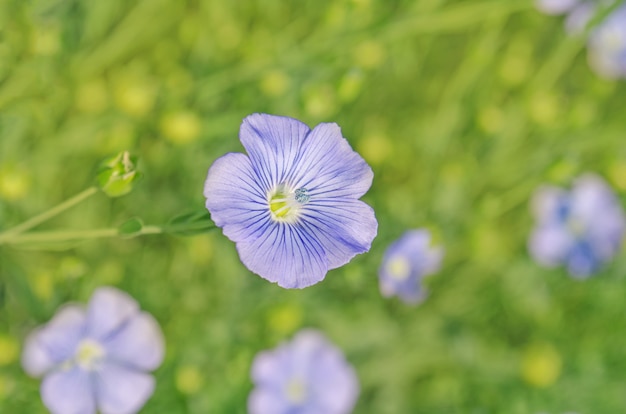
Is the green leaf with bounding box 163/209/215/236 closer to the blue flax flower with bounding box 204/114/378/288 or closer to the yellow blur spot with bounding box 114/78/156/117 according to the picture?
the blue flax flower with bounding box 204/114/378/288

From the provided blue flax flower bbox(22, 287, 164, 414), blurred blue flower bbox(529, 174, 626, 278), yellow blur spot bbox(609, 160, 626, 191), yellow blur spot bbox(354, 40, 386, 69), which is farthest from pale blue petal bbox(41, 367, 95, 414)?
yellow blur spot bbox(609, 160, 626, 191)

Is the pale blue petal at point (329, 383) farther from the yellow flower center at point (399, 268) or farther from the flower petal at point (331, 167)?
the flower petal at point (331, 167)

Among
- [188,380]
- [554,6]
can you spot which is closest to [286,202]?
[188,380]

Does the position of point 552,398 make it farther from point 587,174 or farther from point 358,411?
point 587,174

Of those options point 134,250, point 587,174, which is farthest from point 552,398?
point 134,250

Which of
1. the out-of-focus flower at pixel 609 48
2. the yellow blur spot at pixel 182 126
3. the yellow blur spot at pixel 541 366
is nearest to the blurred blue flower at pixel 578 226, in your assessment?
the yellow blur spot at pixel 541 366

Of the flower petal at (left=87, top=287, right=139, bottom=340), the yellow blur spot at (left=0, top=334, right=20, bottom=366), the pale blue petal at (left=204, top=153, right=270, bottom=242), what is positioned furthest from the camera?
the yellow blur spot at (left=0, top=334, right=20, bottom=366)

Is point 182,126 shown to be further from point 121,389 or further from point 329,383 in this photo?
point 329,383

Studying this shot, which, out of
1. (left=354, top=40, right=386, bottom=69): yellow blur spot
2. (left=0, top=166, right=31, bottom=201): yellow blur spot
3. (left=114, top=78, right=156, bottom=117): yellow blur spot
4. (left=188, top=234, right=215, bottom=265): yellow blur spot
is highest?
(left=354, top=40, right=386, bottom=69): yellow blur spot
